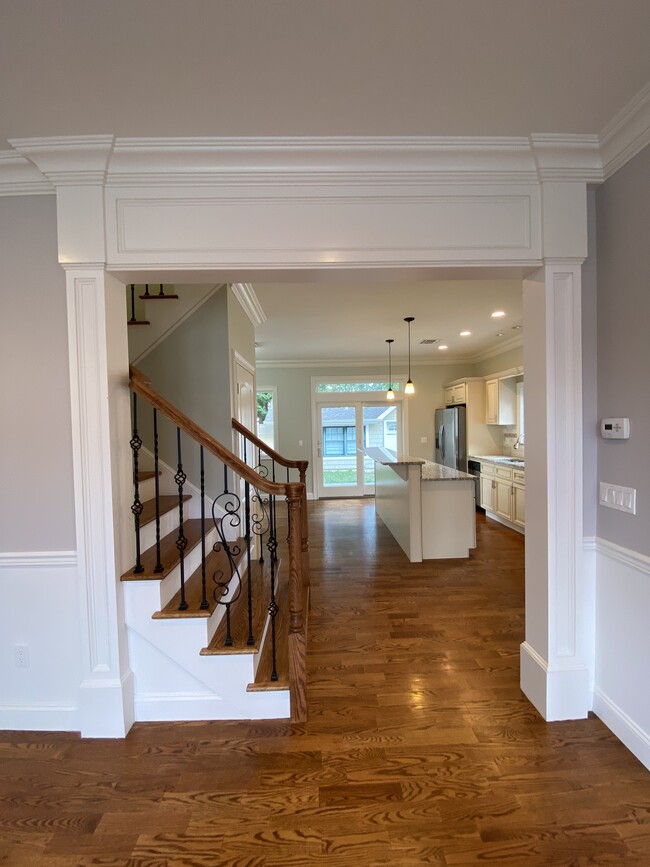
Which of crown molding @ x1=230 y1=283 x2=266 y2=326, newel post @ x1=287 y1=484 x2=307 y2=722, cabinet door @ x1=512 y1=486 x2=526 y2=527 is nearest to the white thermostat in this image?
newel post @ x1=287 y1=484 x2=307 y2=722

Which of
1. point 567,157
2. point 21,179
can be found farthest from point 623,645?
point 21,179

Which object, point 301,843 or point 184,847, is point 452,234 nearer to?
point 301,843

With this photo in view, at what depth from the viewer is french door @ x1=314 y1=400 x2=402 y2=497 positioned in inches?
303

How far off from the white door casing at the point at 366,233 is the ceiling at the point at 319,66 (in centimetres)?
13

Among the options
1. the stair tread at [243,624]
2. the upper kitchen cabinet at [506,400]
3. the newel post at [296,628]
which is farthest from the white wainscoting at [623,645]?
the upper kitchen cabinet at [506,400]

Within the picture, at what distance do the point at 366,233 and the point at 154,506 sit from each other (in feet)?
7.29

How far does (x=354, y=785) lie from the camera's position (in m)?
1.52

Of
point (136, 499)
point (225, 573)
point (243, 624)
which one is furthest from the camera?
point (225, 573)

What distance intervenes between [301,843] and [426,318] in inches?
184

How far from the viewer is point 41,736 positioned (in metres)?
1.81

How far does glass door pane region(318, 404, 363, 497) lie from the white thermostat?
5986mm

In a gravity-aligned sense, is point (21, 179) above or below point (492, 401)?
above

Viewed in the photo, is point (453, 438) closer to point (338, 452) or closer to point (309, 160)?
point (338, 452)

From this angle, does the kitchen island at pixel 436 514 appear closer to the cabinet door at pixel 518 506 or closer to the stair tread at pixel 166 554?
the cabinet door at pixel 518 506
